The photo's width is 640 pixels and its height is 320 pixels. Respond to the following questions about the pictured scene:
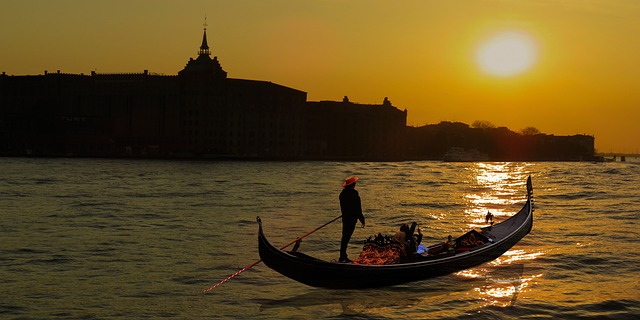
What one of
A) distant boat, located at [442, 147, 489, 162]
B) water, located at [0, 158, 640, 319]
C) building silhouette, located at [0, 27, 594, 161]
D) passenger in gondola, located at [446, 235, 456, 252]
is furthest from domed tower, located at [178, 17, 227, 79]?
passenger in gondola, located at [446, 235, 456, 252]

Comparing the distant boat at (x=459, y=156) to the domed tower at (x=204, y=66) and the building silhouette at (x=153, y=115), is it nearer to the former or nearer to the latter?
the building silhouette at (x=153, y=115)

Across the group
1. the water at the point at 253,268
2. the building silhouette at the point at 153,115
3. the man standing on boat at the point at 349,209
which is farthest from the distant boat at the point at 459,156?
the man standing on boat at the point at 349,209

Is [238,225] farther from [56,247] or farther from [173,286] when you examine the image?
[173,286]

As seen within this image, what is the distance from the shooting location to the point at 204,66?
137625 millimetres

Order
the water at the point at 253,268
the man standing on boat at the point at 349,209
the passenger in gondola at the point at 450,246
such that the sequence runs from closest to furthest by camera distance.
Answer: the water at the point at 253,268 → the man standing on boat at the point at 349,209 → the passenger in gondola at the point at 450,246

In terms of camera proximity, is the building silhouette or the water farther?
→ the building silhouette

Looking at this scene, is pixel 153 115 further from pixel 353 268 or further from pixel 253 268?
pixel 353 268

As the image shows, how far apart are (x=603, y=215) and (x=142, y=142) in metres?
108

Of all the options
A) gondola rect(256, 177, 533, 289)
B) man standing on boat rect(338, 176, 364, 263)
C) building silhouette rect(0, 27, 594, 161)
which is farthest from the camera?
building silhouette rect(0, 27, 594, 161)

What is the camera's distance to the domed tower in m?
136

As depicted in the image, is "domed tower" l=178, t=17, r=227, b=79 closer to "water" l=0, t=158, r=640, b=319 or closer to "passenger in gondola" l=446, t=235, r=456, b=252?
"water" l=0, t=158, r=640, b=319

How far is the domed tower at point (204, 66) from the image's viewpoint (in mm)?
135625

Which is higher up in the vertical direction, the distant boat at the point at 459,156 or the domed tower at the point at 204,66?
the domed tower at the point at 204,66

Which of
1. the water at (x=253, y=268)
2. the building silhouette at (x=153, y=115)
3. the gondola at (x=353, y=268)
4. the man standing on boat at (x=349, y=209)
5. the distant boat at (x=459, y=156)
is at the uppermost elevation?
the building silhouette at (x=153, y=115)
